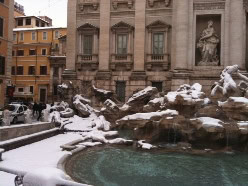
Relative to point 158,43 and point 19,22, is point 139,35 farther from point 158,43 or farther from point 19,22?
point 19,22

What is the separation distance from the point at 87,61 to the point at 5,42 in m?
8.92

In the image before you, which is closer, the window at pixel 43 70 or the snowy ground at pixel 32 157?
the snowy ground at pixel 32 157

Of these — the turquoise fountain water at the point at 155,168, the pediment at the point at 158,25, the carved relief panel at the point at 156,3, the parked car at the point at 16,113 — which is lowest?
the turquoise fountain water at the point at 155,168

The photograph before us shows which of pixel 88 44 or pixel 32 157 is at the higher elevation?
pixel 88 44

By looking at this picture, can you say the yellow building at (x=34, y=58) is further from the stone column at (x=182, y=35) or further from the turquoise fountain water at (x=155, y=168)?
the turquoise fountain water at (x=155, y=168)

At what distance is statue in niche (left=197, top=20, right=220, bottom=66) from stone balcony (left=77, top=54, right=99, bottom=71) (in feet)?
29.9

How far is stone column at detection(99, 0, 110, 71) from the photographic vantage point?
92.6 ft

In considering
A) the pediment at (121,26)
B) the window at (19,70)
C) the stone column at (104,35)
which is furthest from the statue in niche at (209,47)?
the window at (19,70)

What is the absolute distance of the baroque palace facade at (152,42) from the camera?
25.2m

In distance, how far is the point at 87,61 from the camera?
2905 cm

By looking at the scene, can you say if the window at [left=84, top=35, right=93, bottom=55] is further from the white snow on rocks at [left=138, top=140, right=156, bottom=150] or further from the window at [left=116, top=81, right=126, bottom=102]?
the white snow on rocks at [left=138, top=140, right=156, bottom=150]

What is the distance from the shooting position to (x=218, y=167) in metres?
11.5

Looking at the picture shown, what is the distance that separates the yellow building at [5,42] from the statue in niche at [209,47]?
18.3 metres

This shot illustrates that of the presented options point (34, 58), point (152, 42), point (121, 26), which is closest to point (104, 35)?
point (121, 26)
